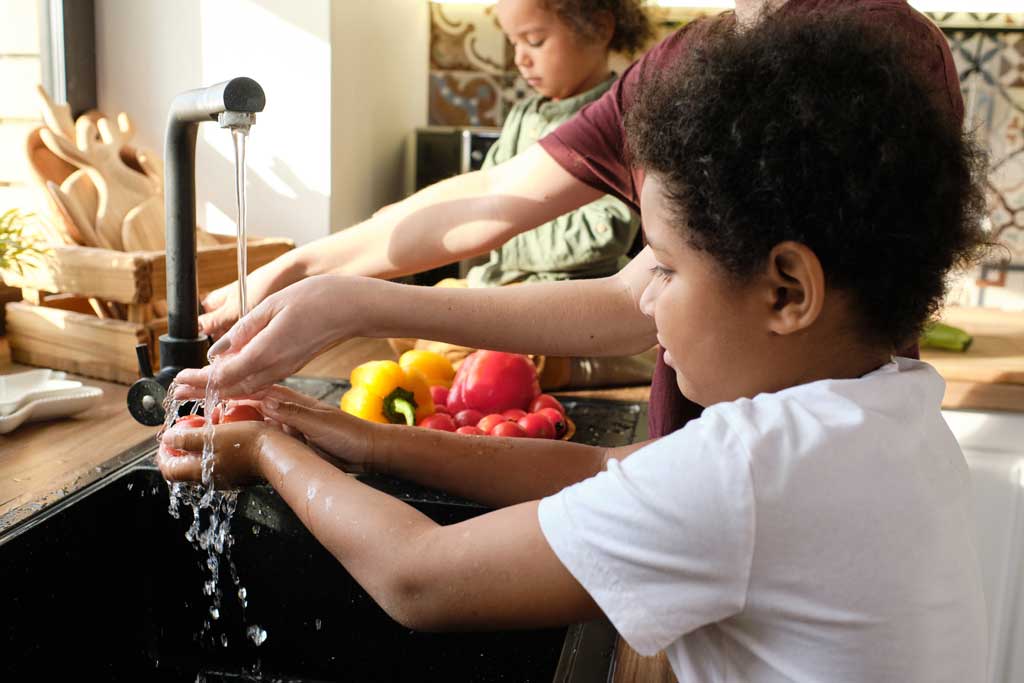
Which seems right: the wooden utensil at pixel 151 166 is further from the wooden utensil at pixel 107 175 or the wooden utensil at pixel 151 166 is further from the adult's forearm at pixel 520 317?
the adult's forearm at pixel 520 317

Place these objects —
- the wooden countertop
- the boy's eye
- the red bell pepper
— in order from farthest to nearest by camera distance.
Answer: the red bell pepper → the wooden countertop → the boy's eye

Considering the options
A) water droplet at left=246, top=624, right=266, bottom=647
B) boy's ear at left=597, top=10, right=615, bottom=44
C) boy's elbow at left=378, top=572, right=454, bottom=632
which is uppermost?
boy's ear at left=597, top=10, right=615, bottom=44

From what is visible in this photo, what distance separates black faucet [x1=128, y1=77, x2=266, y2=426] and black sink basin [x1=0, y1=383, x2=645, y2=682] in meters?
0.07

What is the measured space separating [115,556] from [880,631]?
34.1 inches

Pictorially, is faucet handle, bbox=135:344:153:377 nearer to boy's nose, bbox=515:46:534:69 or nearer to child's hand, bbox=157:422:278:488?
child's hand, bbox=157:422:278:488

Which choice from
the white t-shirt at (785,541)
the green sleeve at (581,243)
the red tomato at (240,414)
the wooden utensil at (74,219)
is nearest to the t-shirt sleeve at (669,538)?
the white t-shirt at (785,541)

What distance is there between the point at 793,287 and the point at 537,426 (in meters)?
0.73

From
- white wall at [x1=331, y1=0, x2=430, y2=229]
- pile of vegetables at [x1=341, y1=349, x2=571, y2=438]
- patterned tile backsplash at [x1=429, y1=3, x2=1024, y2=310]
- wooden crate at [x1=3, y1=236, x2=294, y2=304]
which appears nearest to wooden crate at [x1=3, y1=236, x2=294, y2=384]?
wooden crate at [x1=3, y1=236, x2=294, y2=304]

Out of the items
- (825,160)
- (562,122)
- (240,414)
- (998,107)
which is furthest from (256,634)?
(998,107)

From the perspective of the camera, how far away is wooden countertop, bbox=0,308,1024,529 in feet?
3.80

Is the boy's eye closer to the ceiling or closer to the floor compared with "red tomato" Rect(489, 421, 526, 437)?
→ closer to the ceiling

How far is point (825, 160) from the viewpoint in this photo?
2.04 ft

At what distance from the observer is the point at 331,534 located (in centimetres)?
81

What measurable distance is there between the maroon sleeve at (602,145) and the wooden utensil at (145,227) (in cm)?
79
